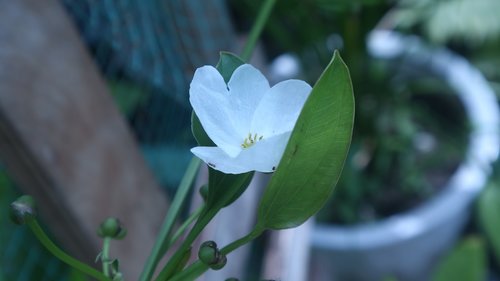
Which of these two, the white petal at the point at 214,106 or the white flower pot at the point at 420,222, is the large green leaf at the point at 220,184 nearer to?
the white petal at the point at 214,106

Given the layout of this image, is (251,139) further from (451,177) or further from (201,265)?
(451,177)

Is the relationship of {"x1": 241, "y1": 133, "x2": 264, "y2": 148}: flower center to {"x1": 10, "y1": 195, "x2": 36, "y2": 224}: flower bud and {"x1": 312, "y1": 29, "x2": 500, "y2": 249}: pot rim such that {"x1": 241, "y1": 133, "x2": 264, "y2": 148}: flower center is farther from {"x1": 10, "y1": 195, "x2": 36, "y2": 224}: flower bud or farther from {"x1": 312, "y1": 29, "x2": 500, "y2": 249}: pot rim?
{"x1": 312, "y1": 29, "x2": 500, "y2": 249}: pot rim

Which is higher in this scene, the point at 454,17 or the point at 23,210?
the point at 454,17

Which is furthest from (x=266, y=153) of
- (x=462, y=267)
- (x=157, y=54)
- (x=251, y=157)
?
(x=462, y=267)

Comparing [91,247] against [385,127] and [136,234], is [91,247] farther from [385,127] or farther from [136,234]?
[385,127]

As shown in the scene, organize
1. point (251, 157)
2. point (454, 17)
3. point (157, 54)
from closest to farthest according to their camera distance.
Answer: point (251, 157), point (157, 54), point (454, 17)

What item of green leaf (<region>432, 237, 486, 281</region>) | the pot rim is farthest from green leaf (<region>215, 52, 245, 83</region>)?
the pot rim

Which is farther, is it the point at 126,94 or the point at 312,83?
the point at 312,83

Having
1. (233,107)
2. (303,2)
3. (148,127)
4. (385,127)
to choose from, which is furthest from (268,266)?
(233,107)
